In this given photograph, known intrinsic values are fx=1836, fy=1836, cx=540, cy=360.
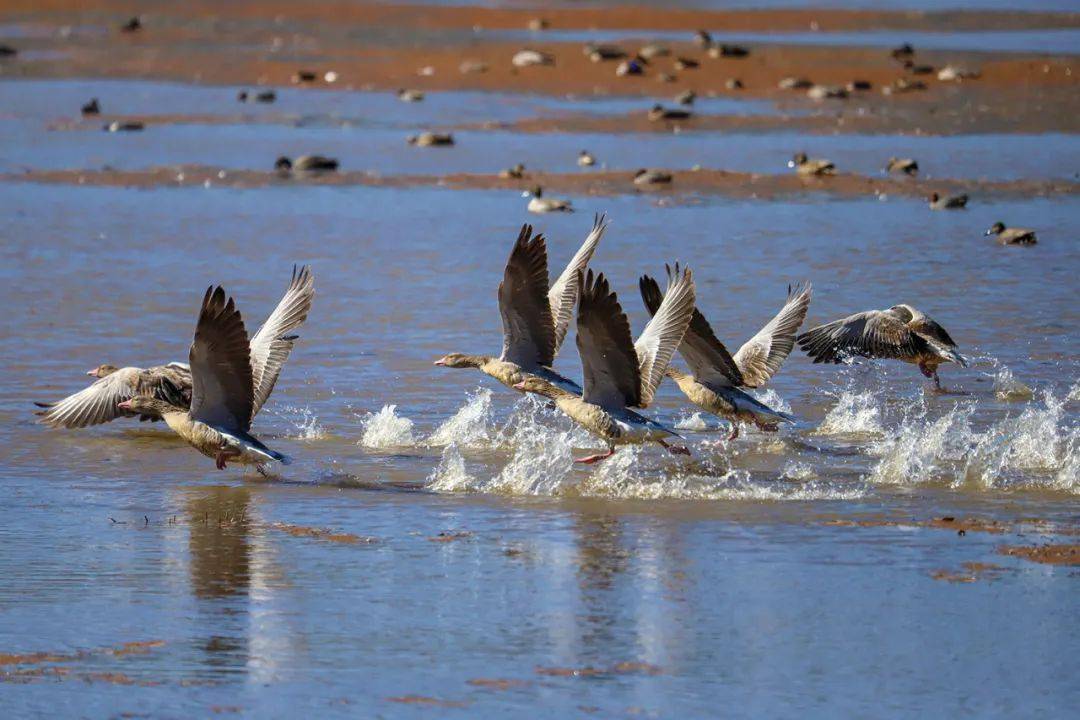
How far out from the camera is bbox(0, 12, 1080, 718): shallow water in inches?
309

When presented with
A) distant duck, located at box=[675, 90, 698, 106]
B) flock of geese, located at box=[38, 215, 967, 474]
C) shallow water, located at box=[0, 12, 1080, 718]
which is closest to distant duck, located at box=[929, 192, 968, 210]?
shallow water, located at box=[0, 12, 1080, 718]

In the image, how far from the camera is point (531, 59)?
127 feet

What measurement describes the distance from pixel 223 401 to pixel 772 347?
4.32 meters

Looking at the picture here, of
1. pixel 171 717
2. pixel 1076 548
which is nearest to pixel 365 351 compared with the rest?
pixel 1076 548

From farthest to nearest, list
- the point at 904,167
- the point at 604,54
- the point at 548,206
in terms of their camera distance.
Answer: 1. the point at 604,54
2. the point at 904,167
3. the point at 548,206

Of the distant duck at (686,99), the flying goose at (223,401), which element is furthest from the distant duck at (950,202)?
the flying goose at (223,401)

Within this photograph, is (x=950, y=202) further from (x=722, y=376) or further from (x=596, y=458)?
(x=596, y=458)

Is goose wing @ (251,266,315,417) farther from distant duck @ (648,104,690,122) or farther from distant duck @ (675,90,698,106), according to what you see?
distant duck @ (675,90,698,106)

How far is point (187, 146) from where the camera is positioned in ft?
97.6

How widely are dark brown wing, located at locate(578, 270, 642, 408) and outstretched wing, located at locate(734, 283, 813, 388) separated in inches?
69.7

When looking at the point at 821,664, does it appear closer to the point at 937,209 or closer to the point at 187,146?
the point at 937,209

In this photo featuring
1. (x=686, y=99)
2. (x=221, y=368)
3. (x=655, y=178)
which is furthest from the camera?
(x=686, y=99)

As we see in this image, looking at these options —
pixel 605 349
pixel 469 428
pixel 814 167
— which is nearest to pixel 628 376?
pixel 605 349

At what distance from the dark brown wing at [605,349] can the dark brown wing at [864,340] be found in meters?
3.04
